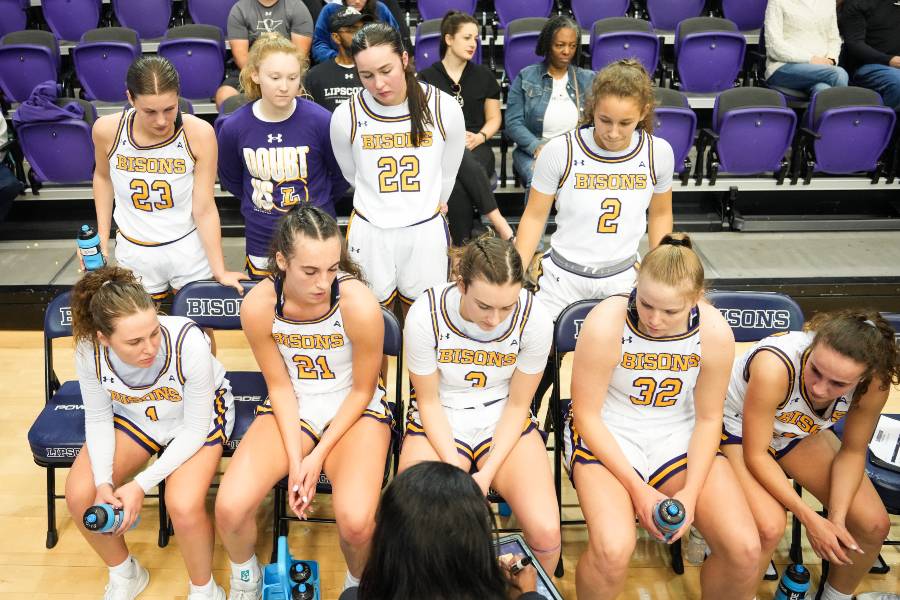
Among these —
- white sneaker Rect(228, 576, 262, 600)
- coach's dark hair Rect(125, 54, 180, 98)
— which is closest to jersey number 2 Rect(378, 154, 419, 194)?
coach's dark hair Rect(125, 54, 180, 98)

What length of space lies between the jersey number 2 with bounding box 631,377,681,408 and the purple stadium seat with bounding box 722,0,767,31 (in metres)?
4.53

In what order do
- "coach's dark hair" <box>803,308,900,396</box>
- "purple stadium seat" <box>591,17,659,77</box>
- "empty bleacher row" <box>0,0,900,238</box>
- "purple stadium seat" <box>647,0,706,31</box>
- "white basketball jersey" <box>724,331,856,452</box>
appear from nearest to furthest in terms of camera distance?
"coach's dark hair" <box>803,308,900,396</box> → "white basketball jersey" <box>724,331,856,452</box> → "empty bleacher row" <box>0,0,900,238</box> → "purple stadium seat" <box>591,17,659,77</box> → "purple stadium seat" <box>647,0,706,31</box>

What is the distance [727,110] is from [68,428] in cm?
396

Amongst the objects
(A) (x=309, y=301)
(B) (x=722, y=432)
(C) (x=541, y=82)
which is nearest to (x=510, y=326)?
(A) (x=309, y=301)

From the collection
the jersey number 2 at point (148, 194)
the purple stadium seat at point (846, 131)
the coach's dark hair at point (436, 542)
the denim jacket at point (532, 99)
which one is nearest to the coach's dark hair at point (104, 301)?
the jersey number 2 at point (148, 194)

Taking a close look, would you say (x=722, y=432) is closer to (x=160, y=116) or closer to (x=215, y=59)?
(x=160, y=116)

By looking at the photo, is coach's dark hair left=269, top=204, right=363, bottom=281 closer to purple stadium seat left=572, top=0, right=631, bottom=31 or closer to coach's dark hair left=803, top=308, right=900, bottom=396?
coach's dark hair left=803, top=308, right=900, bottom=396

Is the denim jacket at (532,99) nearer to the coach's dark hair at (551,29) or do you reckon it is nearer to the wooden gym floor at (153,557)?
the coach's dark hair at (551,29)

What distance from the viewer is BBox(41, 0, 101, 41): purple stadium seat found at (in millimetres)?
5898

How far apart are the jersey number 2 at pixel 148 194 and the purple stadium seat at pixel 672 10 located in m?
4.31

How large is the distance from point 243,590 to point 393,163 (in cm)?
160

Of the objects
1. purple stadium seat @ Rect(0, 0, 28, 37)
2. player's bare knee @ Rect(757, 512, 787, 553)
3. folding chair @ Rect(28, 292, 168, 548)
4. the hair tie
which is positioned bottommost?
folding chair @ Rect(28, 292, 168, 548)

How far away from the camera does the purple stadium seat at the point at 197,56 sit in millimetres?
5184

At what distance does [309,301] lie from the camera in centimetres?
254
